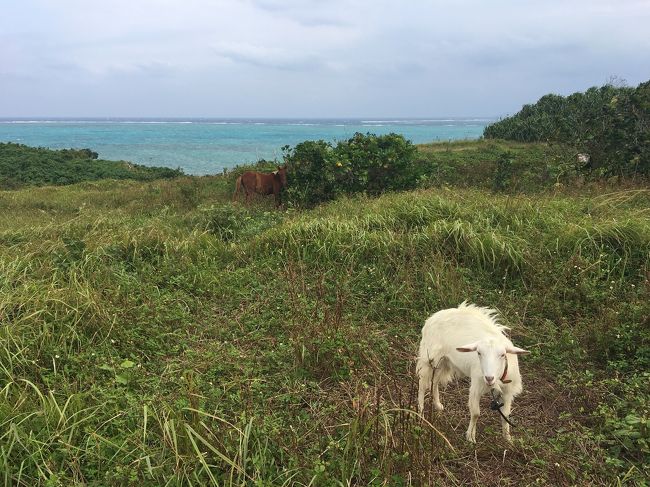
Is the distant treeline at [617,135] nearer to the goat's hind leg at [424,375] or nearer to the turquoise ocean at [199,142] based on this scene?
the turquoise ocean at [199,142]

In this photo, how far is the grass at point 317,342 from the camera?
2.54 metres

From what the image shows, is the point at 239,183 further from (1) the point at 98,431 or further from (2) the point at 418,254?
(1) the point at 98,431

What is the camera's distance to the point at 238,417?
2871 millimetres

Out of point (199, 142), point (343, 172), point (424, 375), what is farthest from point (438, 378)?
point (199, 142)

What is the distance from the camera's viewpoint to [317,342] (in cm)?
376

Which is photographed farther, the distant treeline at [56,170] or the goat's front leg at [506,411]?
the distant treeline at [56,170]

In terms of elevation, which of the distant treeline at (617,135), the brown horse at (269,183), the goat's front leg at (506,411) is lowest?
the goat's front leg at (506,411)

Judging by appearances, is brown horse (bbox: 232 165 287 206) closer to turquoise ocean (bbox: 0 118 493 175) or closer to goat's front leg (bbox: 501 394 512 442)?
turquoise ocean (bbox: 0 118 493 175)

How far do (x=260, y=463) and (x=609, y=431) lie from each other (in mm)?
2153

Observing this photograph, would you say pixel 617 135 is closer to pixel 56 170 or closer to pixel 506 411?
pixel 506 411

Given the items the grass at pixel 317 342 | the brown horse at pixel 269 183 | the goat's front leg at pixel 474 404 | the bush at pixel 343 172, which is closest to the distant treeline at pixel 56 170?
the brown horse at pixel 269 183

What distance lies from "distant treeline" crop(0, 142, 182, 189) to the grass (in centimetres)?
1560

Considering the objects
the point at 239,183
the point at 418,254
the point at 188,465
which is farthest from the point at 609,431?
the point at 239,183

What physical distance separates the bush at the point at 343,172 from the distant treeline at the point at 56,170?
45.3ft
